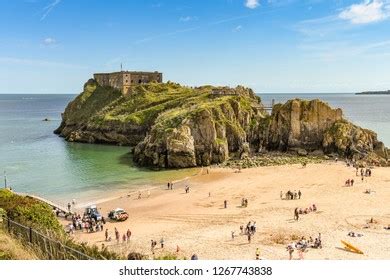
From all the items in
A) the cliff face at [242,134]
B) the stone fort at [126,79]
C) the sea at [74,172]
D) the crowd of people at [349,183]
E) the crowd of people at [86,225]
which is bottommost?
the crowd of people at [86,225]

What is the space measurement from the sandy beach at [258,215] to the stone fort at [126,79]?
55.8 meters

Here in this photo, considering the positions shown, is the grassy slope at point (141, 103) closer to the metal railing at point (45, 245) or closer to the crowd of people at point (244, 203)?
the crowd of people at point (244, 203)

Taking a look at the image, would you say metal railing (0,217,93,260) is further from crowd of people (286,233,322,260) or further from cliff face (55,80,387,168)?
cliff face (55,80,387,168)

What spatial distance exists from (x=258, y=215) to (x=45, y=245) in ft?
68.2

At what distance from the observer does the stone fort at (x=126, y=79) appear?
9681 centimetres

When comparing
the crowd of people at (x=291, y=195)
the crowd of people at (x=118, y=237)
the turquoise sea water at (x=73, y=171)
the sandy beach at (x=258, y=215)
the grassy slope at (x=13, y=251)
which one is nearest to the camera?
the grassy slope at (x=13, y=251)

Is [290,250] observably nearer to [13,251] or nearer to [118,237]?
[118,237]

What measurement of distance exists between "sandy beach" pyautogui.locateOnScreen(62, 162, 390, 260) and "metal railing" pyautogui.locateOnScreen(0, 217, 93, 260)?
288 inches

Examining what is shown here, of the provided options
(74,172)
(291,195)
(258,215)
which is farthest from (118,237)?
(74,172)

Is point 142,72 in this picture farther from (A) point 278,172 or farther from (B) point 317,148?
(A) point 278,172

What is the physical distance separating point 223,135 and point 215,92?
1785cm

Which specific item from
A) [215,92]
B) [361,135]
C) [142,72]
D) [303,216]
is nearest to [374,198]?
[303,216]

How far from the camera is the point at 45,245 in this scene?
10.9 metres

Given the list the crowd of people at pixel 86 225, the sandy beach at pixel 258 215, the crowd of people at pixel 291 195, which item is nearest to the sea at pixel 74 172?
the sandy beach at pixel 258 215
